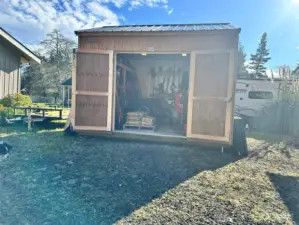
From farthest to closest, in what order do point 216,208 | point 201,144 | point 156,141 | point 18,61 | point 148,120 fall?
point 18,61, point 148,120, point 156,141, point 201,144, point 216,208

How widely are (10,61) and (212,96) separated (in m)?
7.55

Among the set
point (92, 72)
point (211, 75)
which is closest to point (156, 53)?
point (211, 75)

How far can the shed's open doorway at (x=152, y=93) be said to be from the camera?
6249 mm

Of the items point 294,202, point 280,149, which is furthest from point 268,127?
point 294,202

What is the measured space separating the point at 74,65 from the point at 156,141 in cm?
296

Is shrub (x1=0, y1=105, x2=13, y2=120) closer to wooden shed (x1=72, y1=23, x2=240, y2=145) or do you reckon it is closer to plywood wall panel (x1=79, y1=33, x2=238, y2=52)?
wooden shed (x1=72, y1=23, x2=240, y2=145)

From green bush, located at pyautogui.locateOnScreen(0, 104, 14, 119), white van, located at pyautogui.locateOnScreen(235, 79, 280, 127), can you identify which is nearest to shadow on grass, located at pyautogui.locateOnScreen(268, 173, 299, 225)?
white van, located at pyautogui.locateOnScreen(235, 79, 280, 127)

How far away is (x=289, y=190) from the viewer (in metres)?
2.96

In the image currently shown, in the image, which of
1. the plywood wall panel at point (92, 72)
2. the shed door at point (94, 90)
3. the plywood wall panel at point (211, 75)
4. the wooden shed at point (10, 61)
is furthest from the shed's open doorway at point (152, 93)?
the wooden shed at point (10, 61)

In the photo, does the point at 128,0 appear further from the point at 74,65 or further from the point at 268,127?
the point at 268,127

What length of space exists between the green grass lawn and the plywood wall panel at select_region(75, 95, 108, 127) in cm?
88

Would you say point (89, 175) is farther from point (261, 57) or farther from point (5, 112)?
point (261, 57)

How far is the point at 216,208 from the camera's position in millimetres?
2350

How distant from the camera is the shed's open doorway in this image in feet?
20.5
